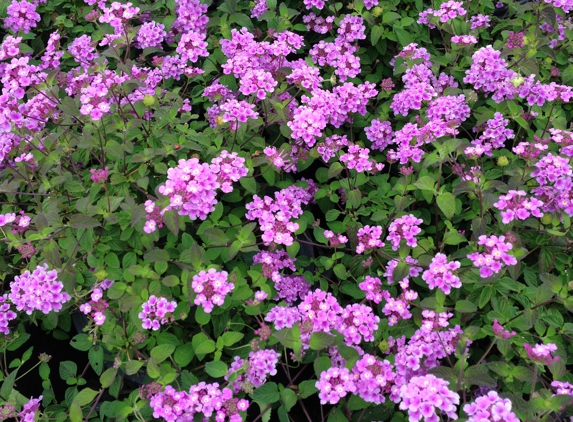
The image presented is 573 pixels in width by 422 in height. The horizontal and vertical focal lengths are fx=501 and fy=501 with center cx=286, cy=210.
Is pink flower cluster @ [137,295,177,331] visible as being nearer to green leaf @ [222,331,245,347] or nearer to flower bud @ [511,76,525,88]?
green leaf @ [222,331,245,347]

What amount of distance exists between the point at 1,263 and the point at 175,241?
810 millimetres

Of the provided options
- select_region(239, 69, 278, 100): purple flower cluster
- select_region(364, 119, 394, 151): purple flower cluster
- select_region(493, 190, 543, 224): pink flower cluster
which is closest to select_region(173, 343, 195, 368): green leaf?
select_region(239, 69, 278, 100): purple flower cluster

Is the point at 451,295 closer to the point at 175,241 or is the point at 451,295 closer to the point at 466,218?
the point at 466,218

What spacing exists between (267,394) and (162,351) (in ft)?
→ 1.34

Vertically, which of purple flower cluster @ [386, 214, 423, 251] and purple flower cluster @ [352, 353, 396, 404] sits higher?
purple flower cluster @ [386, 214, 423, 251]

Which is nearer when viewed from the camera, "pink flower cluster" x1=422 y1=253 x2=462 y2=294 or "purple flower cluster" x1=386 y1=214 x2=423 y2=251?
"pink flower cluster" x1=422 y1=253 x2=462 y2=294

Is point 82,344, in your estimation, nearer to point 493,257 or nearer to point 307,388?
point 307,388

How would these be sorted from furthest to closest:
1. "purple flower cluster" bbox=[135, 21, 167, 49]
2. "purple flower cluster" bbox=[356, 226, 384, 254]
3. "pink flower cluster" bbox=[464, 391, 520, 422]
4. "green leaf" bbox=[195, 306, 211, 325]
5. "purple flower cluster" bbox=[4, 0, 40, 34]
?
"purple flower cluster" bbox=[4, 0, 40, 34]
"purple flower cluster" bbox=[135, 21, 167, 49]
"purple flower cluster" bbox=[356, 226, 384, 254]
"green leaf" bbox=[195, 306, 211, 325]
"pink flower cluster" bbox=[464, 391, 520, 422]

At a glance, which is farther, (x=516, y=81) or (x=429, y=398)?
(x=516, y=81)

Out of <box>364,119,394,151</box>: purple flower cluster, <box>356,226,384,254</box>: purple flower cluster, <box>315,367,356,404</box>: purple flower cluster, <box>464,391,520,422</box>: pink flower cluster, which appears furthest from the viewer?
<box>364,119,394,151</box>: purple flower cluster

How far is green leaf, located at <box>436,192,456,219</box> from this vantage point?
2.04 metres

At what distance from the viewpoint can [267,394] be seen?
1.72m

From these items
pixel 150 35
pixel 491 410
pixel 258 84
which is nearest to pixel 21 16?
pixel 150 35

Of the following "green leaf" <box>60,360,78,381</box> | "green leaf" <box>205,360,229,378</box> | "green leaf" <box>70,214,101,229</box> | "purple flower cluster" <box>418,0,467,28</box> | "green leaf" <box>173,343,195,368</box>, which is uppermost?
"purple flower cluster" <box>418,0,467,28</box>
